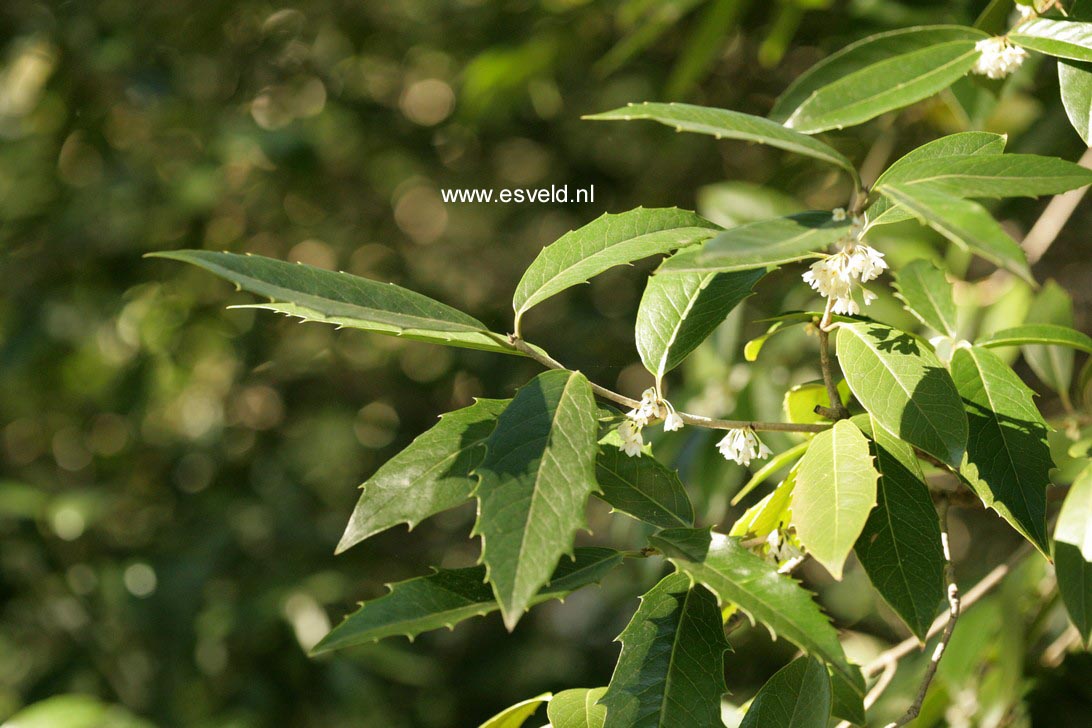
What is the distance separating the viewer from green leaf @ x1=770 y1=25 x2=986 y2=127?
713 mm

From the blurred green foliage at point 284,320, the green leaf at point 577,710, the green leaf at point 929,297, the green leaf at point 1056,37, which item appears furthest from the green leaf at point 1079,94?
the blurred green foliage at point 284,320

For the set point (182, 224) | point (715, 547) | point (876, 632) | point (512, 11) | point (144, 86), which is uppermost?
point (715, 547)

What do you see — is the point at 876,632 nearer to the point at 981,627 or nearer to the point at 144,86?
the point at 981,627

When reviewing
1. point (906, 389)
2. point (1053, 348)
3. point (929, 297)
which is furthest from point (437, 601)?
point (1053, 348)

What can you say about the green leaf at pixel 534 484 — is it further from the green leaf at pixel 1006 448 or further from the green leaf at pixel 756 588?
the green leaf at pixel 1006 448

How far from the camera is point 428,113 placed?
7.85 ft

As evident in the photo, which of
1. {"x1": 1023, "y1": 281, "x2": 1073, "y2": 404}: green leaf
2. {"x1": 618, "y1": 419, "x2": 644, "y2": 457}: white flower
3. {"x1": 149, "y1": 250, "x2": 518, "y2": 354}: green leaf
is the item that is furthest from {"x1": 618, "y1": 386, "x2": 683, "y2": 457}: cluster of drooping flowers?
{"x1": 1023, "y1": 281, "x2": 1073, "y2": 404}: green leaf

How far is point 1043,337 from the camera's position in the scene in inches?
26.4

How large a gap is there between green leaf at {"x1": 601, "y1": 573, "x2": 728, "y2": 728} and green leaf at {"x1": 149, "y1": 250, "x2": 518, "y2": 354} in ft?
0.61

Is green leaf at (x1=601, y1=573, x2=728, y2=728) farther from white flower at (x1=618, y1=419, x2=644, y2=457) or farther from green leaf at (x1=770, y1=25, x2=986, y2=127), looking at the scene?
green leaf at (x1=770, y1=25, x2=986, y2=127)

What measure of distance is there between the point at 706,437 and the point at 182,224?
1.32 m

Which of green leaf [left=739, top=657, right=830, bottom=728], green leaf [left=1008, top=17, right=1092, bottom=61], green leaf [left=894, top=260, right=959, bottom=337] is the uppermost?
green leaf [left=1008, top=17, right=1092, bottom=61]

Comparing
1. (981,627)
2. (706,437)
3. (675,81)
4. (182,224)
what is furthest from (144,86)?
(981,627)

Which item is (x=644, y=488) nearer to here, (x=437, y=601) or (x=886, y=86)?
(x=437, y=601)
